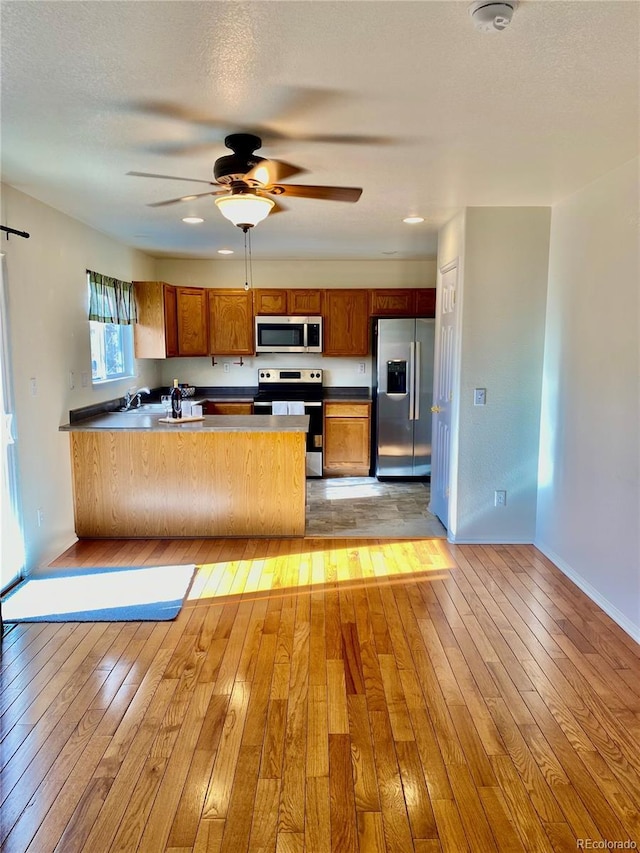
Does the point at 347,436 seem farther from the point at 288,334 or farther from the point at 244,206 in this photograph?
the point at 244,206

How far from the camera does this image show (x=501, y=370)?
4160 millimetres

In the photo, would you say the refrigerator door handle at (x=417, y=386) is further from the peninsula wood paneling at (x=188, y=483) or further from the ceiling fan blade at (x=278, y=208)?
the ceiling fan blade at (x=278, y=208)

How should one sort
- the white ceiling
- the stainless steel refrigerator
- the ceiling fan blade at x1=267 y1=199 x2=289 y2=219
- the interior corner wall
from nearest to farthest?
the white ceiling, the ceiling fan blade at x1=267 y1=199 x2=289 y2=219, the interior corner wall, the stainless steel refrigerator

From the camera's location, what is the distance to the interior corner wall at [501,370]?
159 inches

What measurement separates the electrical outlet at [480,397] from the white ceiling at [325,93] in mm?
1337

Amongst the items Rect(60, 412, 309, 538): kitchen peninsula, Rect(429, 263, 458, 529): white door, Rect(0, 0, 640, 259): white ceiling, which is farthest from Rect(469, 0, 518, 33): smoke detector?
Rect(60, 412, 309, 538): kitchen peninsula

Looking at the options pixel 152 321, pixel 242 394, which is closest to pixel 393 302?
pixel 242 394

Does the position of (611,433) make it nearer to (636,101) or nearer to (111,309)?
(636,101)

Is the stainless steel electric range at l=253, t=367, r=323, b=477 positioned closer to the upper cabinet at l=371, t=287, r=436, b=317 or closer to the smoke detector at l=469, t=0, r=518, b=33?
the upper cabinet at l=371, t=287, r=436, b=317

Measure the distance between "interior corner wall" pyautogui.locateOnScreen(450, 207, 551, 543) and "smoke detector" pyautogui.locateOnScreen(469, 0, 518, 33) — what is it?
2.51m

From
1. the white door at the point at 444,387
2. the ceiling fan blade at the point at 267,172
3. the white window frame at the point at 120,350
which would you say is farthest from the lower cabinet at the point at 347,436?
the ceiling fan blade at the point at 267,172

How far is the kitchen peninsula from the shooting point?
4363mm

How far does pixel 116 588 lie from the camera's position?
351 centimetres

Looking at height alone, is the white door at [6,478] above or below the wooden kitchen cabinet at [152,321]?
below
